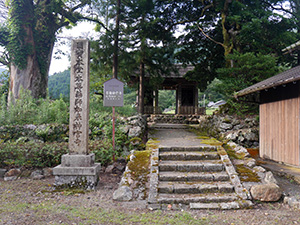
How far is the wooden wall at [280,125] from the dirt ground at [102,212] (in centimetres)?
187

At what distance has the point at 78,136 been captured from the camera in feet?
18.9

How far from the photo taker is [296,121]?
6500 millimetres

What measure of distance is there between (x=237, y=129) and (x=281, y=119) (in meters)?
2.63

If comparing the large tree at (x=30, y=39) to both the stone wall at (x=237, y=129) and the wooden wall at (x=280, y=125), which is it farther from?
the wooden wall at (x=280, y=125)

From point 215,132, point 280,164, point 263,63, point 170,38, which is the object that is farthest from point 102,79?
point 280,164

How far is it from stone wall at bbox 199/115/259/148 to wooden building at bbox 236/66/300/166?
628mm

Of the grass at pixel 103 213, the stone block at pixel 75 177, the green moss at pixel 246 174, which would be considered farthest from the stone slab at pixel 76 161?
the green moss at pixel 246 174

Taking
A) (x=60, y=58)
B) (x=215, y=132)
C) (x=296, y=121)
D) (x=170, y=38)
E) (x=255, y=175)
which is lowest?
(x=255, y=175)

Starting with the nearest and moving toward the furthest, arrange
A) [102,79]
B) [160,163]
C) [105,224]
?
[105,224] → [160,163] → [102,79]

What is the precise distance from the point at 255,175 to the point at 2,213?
5.81m

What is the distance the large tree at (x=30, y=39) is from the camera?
38.7 feet

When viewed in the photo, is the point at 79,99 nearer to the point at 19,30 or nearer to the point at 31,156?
the point at 31,156

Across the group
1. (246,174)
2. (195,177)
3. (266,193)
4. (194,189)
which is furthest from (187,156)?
(266,193)

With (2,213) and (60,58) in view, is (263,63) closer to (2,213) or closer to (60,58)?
(2,213)
